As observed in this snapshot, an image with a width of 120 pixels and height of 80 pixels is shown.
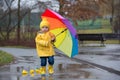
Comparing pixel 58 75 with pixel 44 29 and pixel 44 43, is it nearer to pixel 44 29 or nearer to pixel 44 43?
pixel 44 43

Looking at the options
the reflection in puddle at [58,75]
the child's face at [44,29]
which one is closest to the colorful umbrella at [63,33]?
the child's face at [44,29]

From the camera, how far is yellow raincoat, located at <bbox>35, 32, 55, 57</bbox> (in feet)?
43.2

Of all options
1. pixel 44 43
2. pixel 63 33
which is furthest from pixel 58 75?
pixel 63 33

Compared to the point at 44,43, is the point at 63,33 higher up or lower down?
higher up

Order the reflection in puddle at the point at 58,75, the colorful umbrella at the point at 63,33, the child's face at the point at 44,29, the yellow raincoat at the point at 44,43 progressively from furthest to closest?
the colorful umbrella at the point at 63,33 < the child's face at the point at 44,29 < the yellow raincoat at the point at 44,43 < the reflection in puddle at the point at 58,75

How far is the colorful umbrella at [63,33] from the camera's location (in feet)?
44.3

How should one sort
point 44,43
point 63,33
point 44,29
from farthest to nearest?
1. point 63,33
2. point 44,29
3. point 44,43

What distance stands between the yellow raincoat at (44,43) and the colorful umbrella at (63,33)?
1.96ft

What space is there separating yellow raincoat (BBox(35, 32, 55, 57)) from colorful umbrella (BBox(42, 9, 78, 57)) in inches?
23.5

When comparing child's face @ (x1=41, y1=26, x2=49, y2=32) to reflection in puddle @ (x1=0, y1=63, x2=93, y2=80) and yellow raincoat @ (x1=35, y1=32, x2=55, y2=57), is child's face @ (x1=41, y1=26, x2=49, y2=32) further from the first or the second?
reflection in puddle @ (x1=0, y1=63, x2=93, y2=80)

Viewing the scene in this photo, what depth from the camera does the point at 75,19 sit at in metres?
39.1

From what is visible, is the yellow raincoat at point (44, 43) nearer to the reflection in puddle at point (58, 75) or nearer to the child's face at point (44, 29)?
the child's face at point (44, 29)

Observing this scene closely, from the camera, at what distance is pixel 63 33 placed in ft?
45.5

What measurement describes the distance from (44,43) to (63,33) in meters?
1.01
